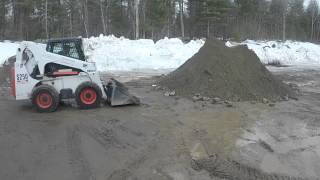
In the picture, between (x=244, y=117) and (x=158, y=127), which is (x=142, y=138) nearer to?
(x=158, y=127)

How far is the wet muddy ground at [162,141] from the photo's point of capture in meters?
7.72

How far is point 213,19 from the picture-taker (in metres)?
53.9

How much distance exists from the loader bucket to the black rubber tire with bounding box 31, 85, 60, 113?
1.48 meters

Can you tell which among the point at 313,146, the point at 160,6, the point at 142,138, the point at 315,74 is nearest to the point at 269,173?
the point at 313,146

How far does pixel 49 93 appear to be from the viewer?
12234 millimetres

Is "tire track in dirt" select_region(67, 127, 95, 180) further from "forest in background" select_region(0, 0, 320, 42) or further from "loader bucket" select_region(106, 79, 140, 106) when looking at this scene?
"forest in background" select_region(0, 0, 320, 42)

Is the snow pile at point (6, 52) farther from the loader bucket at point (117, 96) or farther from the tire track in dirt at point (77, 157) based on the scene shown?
the tire track in dirt at point (77, 157)

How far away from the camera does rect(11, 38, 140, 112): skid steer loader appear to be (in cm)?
1223

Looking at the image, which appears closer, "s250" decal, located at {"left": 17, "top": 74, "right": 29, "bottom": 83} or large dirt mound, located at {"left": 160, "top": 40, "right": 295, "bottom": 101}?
"s250" decal, located at {"left": 17, "top": 74, "right": 29, "bottom": 83}

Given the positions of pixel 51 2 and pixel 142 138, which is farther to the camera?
pixel 51 2

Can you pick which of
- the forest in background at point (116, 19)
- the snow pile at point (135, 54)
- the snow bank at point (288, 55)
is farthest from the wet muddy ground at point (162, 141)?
the forest in background at point (116, 19)

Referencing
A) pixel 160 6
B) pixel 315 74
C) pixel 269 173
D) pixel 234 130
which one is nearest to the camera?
pixel 269 173

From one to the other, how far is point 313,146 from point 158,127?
10.7 ft

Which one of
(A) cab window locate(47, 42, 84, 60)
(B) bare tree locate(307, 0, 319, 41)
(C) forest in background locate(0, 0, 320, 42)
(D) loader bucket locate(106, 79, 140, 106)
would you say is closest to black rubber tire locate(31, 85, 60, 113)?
(A) cab window locate(47, 42, 84, 60)
